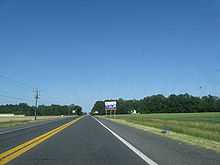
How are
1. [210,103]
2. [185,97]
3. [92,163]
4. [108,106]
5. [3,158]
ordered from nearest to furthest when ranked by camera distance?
1. [92,163]
2. [3,158]
3. [108,106]
4. [210,103]
5. [185,97]

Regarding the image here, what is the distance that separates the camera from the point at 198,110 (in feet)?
558

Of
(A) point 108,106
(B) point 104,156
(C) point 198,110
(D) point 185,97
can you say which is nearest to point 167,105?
(D) point 185,97

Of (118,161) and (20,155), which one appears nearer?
(118,161)

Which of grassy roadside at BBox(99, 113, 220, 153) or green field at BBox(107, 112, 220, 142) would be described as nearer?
grassy roadside at BBox(99, 113, 220, 153)

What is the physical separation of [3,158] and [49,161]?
1.50m

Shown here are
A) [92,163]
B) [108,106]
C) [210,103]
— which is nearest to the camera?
[92,163]

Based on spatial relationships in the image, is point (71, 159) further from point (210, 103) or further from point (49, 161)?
point (210, 103)

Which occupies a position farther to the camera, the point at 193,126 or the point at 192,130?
the point at 193,126

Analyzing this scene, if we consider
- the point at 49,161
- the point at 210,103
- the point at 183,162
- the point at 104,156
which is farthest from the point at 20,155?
the point at 210,103

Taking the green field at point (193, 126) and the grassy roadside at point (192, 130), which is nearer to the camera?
the grassy roadside at point (192, 130)

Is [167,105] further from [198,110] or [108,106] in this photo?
[108,106]

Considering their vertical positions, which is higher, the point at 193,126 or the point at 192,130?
the point at 193,126

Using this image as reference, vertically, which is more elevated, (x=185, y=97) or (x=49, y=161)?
(x=185, y=97)

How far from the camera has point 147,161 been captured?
10.8 m
